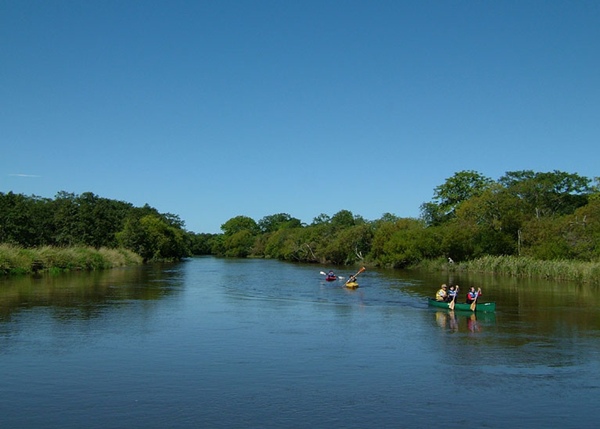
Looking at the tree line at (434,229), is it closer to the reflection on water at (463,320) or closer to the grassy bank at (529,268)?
the grassy bank at (529,268)

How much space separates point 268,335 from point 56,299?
16.5 metres

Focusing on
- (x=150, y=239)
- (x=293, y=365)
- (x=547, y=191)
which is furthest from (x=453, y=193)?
(x=293, y=365)

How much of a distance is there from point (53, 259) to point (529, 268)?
4646 centimetres

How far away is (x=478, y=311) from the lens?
31062mm

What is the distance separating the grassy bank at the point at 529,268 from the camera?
48.9 meters

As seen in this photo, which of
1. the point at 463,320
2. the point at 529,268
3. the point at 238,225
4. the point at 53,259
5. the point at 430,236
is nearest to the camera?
the point at 463,320

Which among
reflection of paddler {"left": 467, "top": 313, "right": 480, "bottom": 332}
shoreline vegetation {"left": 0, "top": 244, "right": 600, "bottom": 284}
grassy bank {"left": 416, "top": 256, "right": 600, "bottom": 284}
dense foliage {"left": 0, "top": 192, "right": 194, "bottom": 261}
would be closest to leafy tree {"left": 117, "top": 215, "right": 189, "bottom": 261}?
dense foliage {"left": 0, "top": 192, "right": 194, "bottom": 261}

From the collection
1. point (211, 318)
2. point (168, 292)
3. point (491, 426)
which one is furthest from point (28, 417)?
point (168, 292)

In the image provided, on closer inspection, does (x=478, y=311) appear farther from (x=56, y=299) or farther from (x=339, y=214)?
(x=339, y=214)

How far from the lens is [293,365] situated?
1814cm

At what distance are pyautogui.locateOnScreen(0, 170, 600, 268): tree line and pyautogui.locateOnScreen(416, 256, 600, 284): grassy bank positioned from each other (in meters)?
2.74

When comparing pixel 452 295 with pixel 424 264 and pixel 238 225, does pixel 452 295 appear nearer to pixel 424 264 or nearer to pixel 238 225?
pixel 424 264

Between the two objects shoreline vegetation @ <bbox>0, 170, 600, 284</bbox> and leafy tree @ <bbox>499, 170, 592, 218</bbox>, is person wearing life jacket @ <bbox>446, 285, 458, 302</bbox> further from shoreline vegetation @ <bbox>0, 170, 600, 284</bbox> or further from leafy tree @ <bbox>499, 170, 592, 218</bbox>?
leafy tree @ <bbox>499, 170, 592, 218</bbox>

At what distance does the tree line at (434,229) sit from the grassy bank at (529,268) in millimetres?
2745
